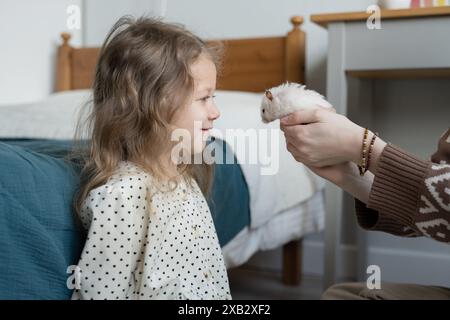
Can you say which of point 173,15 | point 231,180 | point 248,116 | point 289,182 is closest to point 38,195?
point 231,180

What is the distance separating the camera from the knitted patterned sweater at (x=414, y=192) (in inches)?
25.6

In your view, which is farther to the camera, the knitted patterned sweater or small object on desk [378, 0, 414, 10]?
small object on desk [378, 0, 414, 10]

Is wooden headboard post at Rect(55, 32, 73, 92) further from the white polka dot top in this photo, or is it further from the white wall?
the white polka dot top

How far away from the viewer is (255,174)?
1.30 m

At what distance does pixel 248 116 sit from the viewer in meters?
1.38

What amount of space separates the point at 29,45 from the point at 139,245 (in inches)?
66.3

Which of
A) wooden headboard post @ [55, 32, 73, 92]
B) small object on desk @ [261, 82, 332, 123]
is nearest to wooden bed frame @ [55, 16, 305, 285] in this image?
wooden headboard post @ [55, 32, 73, 92]

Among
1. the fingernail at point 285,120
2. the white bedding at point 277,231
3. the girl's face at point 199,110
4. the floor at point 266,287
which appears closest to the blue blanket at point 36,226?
the girl's face at point 199,110

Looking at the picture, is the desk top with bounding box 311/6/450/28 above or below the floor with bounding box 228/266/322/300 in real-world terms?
above

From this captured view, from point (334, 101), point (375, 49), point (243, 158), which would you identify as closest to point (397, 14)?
point (375, 49)

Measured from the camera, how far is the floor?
5.25ft
